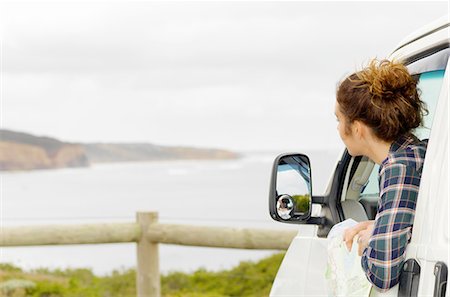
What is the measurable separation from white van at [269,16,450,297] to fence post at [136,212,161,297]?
4.53 m

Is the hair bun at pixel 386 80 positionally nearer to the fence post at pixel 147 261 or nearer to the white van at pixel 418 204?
the white van at pixel 418 204

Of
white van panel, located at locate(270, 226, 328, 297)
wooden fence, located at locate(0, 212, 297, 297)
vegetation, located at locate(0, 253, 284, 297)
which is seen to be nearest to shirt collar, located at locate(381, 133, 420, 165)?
white van panel, located at locate(270, 226, 328, 297)

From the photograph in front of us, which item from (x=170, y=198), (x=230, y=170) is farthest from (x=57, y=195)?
(x=230, y=170)

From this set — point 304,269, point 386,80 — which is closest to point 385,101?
point 386,80

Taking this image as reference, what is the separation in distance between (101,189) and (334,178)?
14497mm

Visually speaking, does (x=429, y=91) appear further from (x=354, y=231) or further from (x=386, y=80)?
(x=354, y=231)

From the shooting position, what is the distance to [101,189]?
1717 centimetres

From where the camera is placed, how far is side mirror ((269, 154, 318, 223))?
270 centimetres

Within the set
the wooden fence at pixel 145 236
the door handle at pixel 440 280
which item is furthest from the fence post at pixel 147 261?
the door handle at pixel 440 280

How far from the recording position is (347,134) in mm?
2318

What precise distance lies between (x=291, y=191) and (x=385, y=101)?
59 cm

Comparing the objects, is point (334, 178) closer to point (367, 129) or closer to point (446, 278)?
point (367, 129)

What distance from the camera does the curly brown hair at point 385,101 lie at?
7.30ft

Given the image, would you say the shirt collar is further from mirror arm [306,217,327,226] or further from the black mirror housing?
mirror arm [306,217,327,226]
